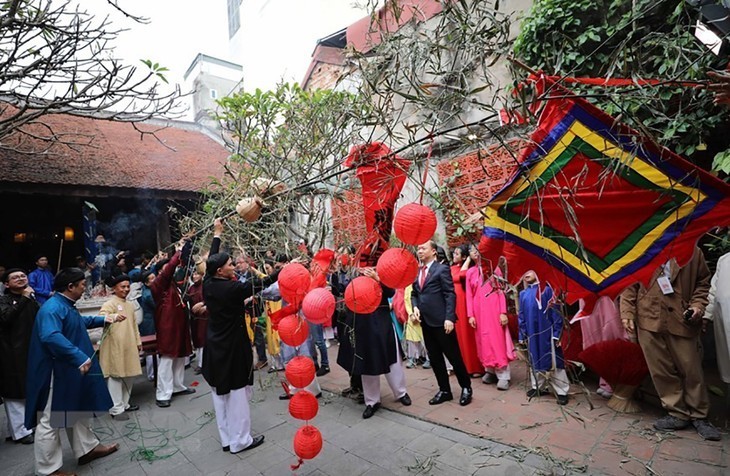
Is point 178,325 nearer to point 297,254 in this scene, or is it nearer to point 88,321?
point 88,321

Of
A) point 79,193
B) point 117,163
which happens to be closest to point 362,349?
point 79,193

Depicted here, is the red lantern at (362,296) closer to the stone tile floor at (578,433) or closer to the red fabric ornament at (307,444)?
the red fabric ornament at (307,444)

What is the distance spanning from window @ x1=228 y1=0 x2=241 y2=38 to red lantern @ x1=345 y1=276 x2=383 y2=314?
22.5 meters

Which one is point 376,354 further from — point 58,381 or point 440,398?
point 58,381

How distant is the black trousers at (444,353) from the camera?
183 inches

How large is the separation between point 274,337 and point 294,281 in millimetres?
4443

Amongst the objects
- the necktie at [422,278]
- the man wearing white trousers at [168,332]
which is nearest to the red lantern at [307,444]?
the necktie at [422,278]

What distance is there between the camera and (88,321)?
444cm

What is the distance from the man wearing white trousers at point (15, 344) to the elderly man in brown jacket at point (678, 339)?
266 inches

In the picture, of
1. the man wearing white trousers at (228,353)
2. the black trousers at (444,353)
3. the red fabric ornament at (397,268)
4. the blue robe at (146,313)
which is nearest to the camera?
the red fabric ornament at (397,268)

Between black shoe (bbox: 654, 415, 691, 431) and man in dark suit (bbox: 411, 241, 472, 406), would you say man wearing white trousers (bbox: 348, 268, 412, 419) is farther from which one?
black shoe (bbox: 654, 415, 691, 431)

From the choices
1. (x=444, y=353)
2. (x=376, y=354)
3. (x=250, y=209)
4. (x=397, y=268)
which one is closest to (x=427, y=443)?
(x=376, y=354)

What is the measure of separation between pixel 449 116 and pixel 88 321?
15.3ft

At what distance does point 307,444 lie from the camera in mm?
2742
